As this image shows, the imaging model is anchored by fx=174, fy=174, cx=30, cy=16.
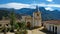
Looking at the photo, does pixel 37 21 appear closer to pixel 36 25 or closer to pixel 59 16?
pixel 36 25

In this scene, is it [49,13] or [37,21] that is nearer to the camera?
[37,21]

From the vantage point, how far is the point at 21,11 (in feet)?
68.2

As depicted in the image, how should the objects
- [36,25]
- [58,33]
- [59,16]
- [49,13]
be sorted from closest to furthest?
[58,33] < [36,25] < [59,16] < [49,13]

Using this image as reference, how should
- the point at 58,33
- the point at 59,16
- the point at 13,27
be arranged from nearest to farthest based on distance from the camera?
the point at 58,33 < the point at 13,27 < the point at 59,16

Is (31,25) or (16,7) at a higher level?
(16,7)

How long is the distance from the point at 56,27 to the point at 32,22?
15.4 feet

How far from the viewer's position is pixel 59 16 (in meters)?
19.2

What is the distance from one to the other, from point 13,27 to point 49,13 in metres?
9.11

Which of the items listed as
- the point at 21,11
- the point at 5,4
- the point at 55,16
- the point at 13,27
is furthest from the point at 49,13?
the point at 13,27

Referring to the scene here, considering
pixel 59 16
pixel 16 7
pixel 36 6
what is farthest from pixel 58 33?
pixel 16 7

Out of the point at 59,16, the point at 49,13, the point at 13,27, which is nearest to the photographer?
the point at 13,27

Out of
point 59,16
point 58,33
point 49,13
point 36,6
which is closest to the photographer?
point 58,33

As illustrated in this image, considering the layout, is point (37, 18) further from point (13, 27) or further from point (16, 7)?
point (16, 7)

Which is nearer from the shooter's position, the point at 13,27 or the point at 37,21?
the point at 13,27
